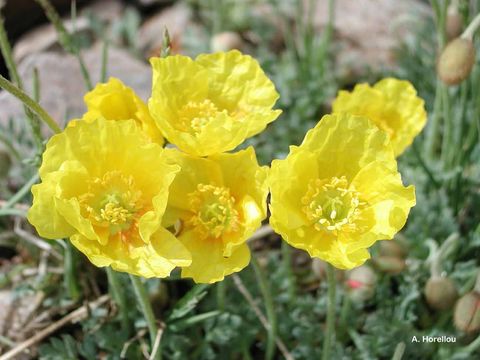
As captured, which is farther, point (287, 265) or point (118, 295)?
point (287, 265)

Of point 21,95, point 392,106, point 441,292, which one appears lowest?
point 441,292

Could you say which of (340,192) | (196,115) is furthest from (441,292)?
(196,115)

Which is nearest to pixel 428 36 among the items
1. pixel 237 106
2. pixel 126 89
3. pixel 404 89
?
pixel 404 89

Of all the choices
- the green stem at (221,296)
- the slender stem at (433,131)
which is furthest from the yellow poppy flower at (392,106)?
the green stem at (221,296)

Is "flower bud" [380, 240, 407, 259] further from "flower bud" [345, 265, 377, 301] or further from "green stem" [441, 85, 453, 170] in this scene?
"green stem" [441, 85, 453, 170]

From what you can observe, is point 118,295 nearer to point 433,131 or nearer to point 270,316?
point 270,316

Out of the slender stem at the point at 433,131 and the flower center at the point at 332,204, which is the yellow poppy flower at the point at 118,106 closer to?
the flower center at the point at 332,204

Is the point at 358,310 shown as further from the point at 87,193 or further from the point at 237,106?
the point at 87,193
